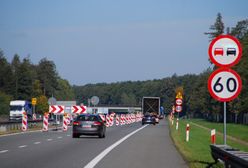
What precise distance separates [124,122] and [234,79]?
6402 centimetres

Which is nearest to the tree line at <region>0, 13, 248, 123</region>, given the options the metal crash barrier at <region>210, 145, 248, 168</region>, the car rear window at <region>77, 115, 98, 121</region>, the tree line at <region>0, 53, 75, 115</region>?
the tree line at <region>0, 53, 75, 115</region>

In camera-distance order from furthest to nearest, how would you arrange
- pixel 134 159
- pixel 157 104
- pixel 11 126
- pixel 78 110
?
1. pixel 157 104
2. pixel 78 110
3. pixel 11 126
4. pixel 134 159

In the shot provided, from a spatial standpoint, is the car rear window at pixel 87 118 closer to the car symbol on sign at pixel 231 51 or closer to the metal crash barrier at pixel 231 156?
the metal crash barrier at pixel 231 156

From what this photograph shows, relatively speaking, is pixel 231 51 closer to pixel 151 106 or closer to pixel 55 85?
pixel 151 106

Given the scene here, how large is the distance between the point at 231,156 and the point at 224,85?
1884 millimetres

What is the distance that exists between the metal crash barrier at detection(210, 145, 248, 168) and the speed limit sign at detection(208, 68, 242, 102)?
3.96 ft

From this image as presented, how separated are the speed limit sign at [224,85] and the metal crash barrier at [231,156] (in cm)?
121

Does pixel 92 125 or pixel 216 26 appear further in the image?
pixel 216 26

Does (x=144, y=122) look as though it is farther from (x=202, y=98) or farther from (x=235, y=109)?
(x=202, y=98)

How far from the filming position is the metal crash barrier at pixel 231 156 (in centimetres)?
1088

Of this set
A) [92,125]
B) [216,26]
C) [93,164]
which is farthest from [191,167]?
[216,26]

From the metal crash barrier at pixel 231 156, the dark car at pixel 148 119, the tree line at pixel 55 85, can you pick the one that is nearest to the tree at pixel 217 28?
the tree line at pixel 55 85

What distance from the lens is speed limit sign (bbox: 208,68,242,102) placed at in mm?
12953

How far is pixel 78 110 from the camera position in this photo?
170ft
